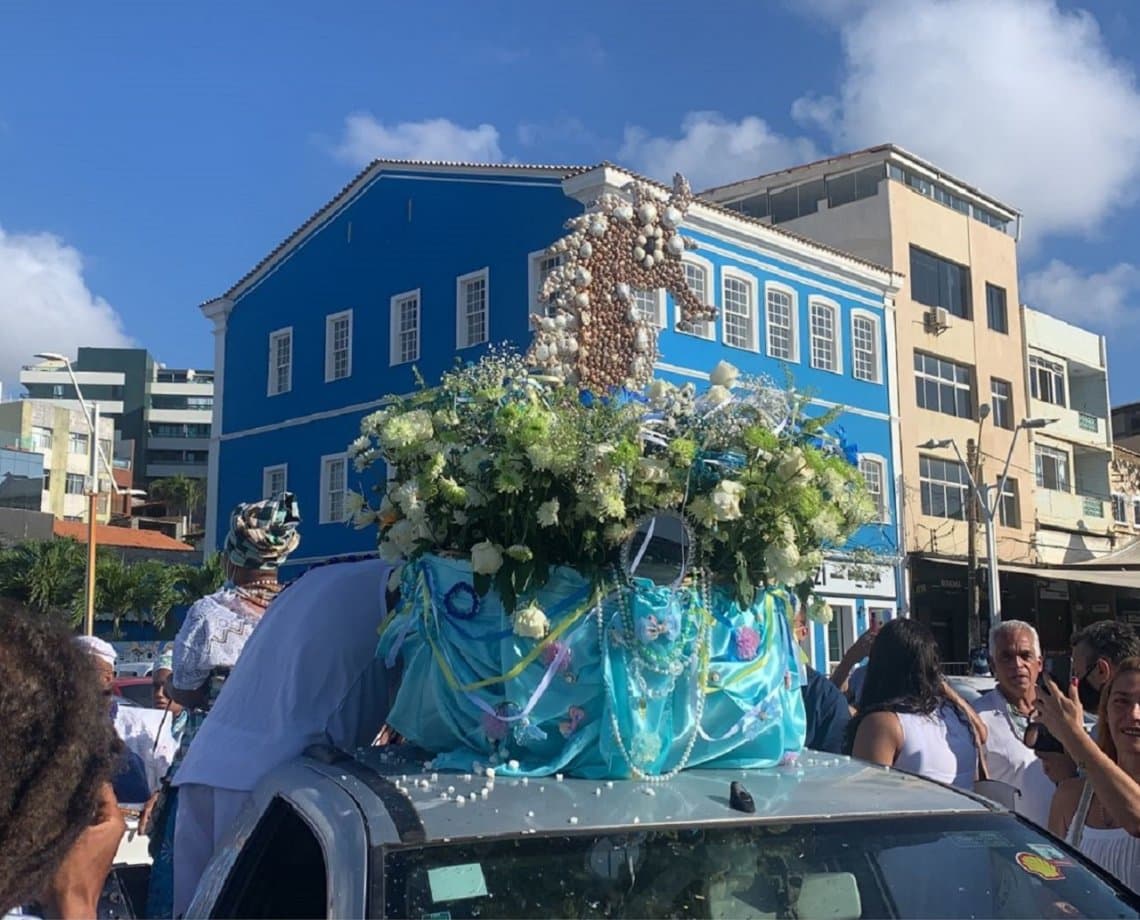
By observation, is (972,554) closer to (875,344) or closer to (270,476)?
(875,344)

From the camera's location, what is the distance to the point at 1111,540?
1464 inches

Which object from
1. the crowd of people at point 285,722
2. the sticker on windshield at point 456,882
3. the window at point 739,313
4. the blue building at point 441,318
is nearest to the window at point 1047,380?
the blue building at point 441,318

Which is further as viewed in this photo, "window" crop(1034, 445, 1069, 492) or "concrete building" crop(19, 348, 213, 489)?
"concrete building" crop(19, 348, 213, 489)

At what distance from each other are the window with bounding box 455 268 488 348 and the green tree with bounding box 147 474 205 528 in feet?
172

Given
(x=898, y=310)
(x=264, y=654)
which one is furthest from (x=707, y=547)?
(x=898, y=310)

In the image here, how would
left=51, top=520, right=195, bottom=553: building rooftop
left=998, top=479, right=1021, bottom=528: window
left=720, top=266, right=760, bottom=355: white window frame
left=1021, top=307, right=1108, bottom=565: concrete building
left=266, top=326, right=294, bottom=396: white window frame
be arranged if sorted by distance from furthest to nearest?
left=51, top=520, right=195, bottom=553: building rooftop
left=1021, top=307, right=1108, bottom=565: concrete building
left=998, top=479, right=1021, bottom=528: window
left=266, top=326, right=294, bottom=396: white window frame
left=720, top=266, right=760, bottom=355: white window frame

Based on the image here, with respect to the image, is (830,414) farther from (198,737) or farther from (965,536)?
(965,536)

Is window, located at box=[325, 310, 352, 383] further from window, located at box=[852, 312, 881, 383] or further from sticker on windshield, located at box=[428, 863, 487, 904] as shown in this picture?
sticker on windshield, located at box=[428, 863, 487, 904]

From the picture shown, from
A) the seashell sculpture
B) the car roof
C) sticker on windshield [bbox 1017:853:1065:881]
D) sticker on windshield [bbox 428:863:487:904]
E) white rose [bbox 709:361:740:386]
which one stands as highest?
the seashell sculpture

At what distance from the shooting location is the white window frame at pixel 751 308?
990 inches

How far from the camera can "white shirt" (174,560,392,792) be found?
11.0ft

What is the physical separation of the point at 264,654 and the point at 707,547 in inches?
54.1

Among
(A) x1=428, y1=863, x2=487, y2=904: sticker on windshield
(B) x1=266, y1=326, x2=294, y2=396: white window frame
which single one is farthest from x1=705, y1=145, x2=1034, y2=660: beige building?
(A) x1=428, y1=863, x2=487, y2=904: sticker on windshield

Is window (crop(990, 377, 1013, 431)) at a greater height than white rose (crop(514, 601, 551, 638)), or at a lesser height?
greater
